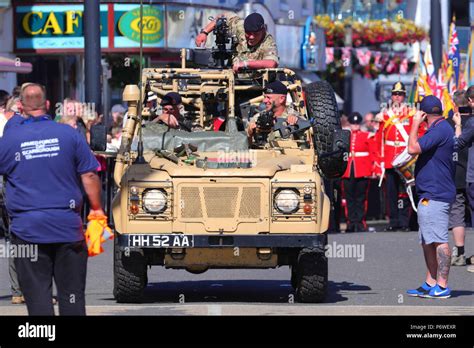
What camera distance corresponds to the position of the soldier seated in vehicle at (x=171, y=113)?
47.1ft

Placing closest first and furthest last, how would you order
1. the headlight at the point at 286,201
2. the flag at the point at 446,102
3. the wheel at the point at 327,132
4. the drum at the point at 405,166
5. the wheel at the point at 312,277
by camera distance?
the headlight at the point at 286,201 → the wheel at the point at 312,277 → the wheel at the point at 327,132 → the drum at the point at 405,166 → the flag at the point at 446,102

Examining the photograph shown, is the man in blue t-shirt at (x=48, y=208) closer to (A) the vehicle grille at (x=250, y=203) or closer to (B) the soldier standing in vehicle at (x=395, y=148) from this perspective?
(A) the vehicle grille at (x=250, y=203)

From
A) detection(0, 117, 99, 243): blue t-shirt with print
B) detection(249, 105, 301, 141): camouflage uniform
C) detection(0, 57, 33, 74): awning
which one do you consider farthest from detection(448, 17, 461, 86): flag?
detection(0, 117, 99, 243): blue t-shirt with print

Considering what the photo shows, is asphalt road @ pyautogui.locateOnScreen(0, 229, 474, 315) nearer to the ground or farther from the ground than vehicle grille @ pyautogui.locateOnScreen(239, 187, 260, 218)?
nearer to the ground

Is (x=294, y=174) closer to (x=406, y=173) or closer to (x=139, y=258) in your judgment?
(x=139, y=258)

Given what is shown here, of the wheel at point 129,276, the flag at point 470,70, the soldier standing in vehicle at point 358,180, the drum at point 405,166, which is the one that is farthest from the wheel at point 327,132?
the flag at point 470,70

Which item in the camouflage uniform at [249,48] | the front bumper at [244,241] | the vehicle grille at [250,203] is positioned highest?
the camouflage uniform at [249,48]

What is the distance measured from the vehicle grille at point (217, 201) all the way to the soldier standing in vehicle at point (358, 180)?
34.3 ft

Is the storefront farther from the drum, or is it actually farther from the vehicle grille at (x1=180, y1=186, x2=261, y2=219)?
the vehicle grille at (x1=180, y1=186, x2=261, y2=219)

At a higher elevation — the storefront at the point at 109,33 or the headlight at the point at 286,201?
the storefront at the point at 109,33

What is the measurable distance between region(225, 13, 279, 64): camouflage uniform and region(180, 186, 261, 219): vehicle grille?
85.8 inches

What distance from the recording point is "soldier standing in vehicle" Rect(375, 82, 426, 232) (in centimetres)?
2298

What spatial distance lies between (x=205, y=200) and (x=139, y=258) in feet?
2.56
